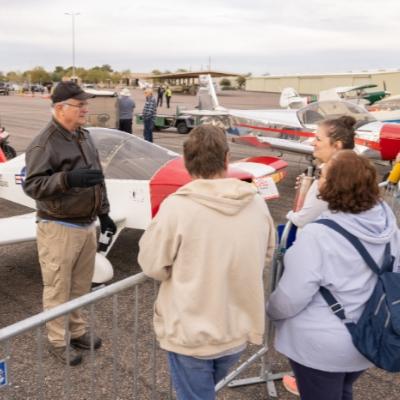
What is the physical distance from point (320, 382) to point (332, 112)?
8.39 metres

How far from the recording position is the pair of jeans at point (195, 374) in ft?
5.21

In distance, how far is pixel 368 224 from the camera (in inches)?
63.4

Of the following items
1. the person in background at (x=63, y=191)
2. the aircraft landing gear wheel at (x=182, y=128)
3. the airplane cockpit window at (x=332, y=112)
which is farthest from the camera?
the aircraft landing gear wheel at (x=182, y=128)

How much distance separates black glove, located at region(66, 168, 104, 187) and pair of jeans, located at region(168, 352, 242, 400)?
119 cm

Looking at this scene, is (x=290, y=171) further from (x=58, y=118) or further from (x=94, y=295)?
(x=94, y=295)

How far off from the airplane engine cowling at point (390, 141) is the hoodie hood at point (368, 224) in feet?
24.2

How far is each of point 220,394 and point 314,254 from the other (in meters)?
1.45

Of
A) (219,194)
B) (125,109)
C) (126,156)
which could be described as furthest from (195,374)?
(125,109)

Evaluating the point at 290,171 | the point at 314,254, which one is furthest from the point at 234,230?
the point at 290,171

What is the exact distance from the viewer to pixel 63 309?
1.55 m

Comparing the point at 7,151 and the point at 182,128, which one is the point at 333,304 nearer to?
the point at 7,151

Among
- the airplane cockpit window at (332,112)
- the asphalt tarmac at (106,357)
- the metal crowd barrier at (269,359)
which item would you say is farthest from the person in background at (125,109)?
the metal crowd barrier at (269,359)

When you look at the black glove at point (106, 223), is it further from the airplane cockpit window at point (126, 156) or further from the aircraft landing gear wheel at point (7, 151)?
the aircraft landing gear wheel at point (7, 151)

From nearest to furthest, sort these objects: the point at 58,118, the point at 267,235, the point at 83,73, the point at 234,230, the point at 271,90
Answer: the point at 234,230, the point at 267,235, the point at 58,118, the point at 271,90, the point at 83,73
